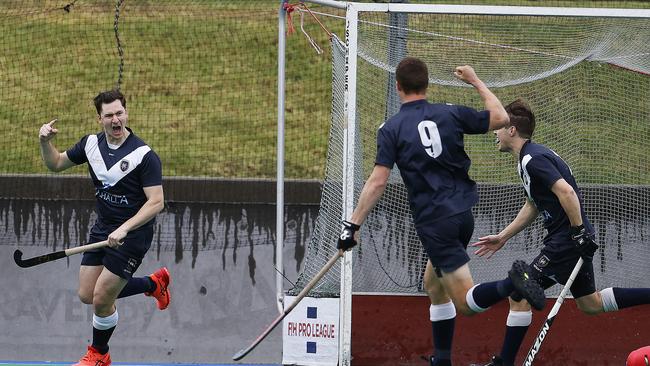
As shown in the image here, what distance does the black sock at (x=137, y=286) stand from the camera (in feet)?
24.4

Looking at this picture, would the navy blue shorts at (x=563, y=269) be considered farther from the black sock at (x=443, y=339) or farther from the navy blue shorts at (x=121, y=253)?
the navy blue shorts at (x=121, y=253)

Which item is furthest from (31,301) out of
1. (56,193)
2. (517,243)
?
(517,243)

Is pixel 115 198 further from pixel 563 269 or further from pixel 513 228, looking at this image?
pixel 563 269

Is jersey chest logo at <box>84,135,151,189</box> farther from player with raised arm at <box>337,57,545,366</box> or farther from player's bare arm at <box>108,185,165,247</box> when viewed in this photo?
player with raised arm at <box>337,57,545,366</box>

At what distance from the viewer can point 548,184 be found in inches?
255

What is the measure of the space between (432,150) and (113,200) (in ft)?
7.17

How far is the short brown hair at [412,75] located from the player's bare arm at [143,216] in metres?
1.78

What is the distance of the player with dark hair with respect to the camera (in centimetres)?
696

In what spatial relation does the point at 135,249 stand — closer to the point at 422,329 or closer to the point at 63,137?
the point at 422,329

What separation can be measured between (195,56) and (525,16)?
13.6 feet

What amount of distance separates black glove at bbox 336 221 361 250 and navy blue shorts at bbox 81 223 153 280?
1640mm

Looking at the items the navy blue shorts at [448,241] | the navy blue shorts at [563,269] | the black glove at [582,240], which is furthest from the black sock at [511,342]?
the navy blue shorts at [448,241]

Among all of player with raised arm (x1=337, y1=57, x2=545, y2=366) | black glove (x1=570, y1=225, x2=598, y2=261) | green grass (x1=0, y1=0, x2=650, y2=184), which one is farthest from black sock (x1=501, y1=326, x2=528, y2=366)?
green grass (x1=0, y1=0, x2=650, y2=184)

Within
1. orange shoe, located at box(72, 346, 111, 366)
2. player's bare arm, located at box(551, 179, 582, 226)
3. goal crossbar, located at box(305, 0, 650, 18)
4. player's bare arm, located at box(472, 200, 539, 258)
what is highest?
goal crossbar, located at box(305, 0, 650, 18)
